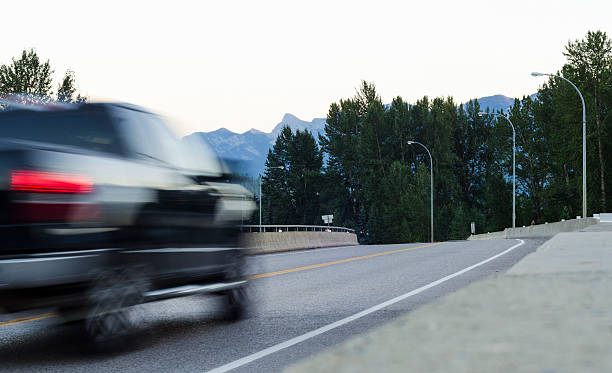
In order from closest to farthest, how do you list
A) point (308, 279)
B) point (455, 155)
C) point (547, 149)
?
1. point (308, 279)
2. point (547, 149)
3. point (455, 155)

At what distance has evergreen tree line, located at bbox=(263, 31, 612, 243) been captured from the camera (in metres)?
84.9

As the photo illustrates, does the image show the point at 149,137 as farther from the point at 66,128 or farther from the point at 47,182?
the point at 47,182

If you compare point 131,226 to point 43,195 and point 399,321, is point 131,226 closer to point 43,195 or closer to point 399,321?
point 43,195

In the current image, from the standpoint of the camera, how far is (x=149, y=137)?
25.8 ft

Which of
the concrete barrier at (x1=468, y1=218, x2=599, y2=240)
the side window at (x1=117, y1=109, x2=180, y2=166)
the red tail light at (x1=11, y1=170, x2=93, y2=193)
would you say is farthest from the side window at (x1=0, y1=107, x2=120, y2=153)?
the concrete barrier at (x1=468, y1=218, x2=599, y2=240)

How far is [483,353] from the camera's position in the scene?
5012 mm

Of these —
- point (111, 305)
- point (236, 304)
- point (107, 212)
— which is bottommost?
point (236, 304)

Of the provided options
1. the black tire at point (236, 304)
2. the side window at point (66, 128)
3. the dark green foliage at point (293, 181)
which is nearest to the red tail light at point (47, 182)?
the side window at point (66, 128)

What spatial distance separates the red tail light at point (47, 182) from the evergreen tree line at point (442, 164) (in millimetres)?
81560

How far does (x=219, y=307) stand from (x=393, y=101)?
350 feet

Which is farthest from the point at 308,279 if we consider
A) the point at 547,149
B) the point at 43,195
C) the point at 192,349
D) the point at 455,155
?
the point at 455,155

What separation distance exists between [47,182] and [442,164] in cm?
10279

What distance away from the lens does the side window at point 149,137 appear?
7.51m

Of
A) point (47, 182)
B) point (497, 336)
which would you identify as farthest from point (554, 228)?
point (47, 182)
